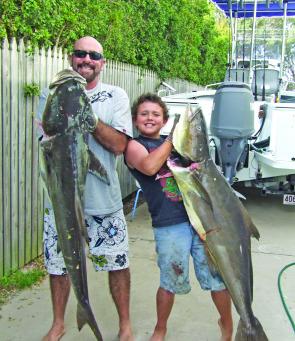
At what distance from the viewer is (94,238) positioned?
3.38 meters

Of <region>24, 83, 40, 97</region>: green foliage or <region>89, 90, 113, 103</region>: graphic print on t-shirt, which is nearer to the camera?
<region>89, 90, 113, 103</region>: graphic print on t-shirt

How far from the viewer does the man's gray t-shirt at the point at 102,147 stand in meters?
3.14

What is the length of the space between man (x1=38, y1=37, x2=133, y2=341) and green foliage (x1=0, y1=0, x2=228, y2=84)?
1.64 meters

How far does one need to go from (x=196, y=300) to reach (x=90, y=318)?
1.75m

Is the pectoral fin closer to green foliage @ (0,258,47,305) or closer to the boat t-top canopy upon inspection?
green foliage @ (0,258,47,305)

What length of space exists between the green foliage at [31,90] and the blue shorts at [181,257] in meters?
2.18

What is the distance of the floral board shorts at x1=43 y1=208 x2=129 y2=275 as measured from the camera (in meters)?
3.35

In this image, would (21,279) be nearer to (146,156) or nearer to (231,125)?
(146,156)

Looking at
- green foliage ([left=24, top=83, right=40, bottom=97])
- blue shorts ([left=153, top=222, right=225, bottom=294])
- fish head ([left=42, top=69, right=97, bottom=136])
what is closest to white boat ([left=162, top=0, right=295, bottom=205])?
green foliage ([left=24, top=83, right=40, bottom=97])

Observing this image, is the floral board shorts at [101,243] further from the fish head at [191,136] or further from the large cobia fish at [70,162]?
the fish head at [191,136]

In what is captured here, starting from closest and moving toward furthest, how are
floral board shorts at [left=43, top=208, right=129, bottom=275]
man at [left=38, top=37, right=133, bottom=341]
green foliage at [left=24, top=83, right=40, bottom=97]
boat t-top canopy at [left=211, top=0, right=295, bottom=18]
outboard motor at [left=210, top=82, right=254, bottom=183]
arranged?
man at [left=38, top=37, right=133, bottom=341], floral board shorts at [left=43, top=208, right=129, bottom=275], green foliage at [left=24, top=83, right=40, bottom=97], outboard motor at [left=210, top=82, right=254, bottom=183], boat t-top canopy at [left=211, top=0, right=295, bottom=18]

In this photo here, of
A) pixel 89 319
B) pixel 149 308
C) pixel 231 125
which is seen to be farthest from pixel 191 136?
pixel 231 125

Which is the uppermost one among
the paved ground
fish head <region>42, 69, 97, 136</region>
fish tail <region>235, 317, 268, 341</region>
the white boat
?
fish head <region>42, 69, 97, 136</region>

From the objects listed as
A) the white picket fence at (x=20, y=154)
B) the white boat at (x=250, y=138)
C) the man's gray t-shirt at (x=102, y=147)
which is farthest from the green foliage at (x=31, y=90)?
the man's gray t-shirt at (x=102, y=147)
